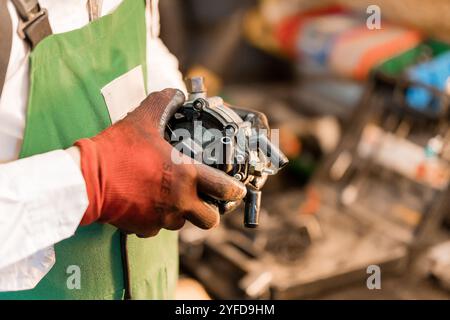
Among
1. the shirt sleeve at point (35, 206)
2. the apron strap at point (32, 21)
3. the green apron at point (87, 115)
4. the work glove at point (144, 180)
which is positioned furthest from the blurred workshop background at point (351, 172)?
the apron strap at point (32, 21)

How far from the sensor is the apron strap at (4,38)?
0.86 metres

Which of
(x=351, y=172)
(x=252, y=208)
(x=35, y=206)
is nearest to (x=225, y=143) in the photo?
(x=252, y=208)

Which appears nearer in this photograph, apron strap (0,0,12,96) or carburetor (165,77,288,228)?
apron strap (0,0,12,96)

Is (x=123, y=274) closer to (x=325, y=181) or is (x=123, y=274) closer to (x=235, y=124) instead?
(x=235, y=124)

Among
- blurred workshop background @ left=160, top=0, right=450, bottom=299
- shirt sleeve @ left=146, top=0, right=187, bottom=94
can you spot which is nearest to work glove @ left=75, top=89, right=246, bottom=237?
shirt sleeve @ left=146, top=0, right=187, bottom=94

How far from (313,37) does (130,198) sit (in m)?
1.54

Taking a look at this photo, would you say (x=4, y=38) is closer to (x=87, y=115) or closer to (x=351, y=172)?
(x=87, y=115)

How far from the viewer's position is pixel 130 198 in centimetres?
94

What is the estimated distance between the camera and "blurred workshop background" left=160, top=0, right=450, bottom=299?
4.99ft

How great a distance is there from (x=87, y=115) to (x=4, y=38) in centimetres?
19

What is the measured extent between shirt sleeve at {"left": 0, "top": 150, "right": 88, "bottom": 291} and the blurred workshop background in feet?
2.02

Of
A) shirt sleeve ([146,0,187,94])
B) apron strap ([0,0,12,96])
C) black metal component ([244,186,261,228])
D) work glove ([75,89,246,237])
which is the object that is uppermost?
apron strap ([0,0,12,96])

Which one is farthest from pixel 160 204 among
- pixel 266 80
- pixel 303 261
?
pixel 266 80

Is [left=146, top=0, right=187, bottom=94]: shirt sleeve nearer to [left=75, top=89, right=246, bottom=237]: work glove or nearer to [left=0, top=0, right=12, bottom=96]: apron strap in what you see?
[left=75, top=89, right=246, bottom=237]: work glove
